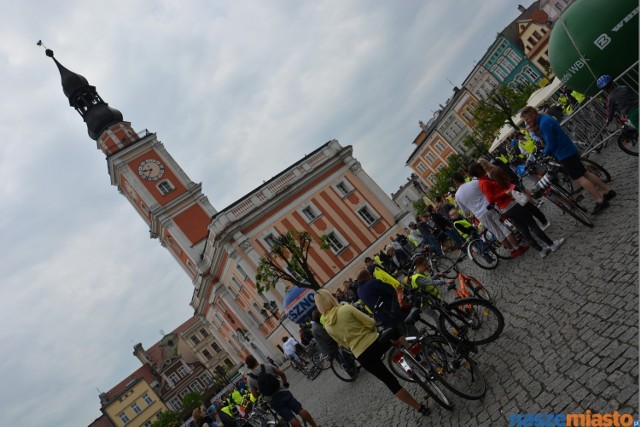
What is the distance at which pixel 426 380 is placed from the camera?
6.25 meters

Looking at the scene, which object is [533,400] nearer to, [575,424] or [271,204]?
[575,424]

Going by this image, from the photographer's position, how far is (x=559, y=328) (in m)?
5.79

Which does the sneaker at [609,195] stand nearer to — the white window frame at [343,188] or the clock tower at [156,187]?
the white window frame at [343,188]

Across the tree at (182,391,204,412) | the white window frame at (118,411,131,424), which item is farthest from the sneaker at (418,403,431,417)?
the white window frame at (118,411,131,424)

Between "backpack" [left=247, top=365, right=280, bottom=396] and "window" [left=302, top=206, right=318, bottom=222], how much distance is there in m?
29.1

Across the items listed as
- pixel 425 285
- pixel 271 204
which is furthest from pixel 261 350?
pixel 425 285

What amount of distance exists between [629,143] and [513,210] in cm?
413

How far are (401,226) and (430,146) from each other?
168 feet

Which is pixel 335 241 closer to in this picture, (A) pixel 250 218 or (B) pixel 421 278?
(A) pixel 250 218

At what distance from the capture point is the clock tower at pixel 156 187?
44.3 metres

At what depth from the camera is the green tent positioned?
941 cm

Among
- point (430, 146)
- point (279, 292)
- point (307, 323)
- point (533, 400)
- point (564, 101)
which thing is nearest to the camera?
point (533, 400)

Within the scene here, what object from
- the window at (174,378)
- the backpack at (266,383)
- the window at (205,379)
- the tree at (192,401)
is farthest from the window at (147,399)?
the backpack at (266,383)

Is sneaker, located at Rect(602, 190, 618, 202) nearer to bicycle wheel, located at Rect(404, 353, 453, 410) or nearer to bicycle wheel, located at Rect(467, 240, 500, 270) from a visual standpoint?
bicycle wheel, located at Rect(467, 240, 500, 270)
